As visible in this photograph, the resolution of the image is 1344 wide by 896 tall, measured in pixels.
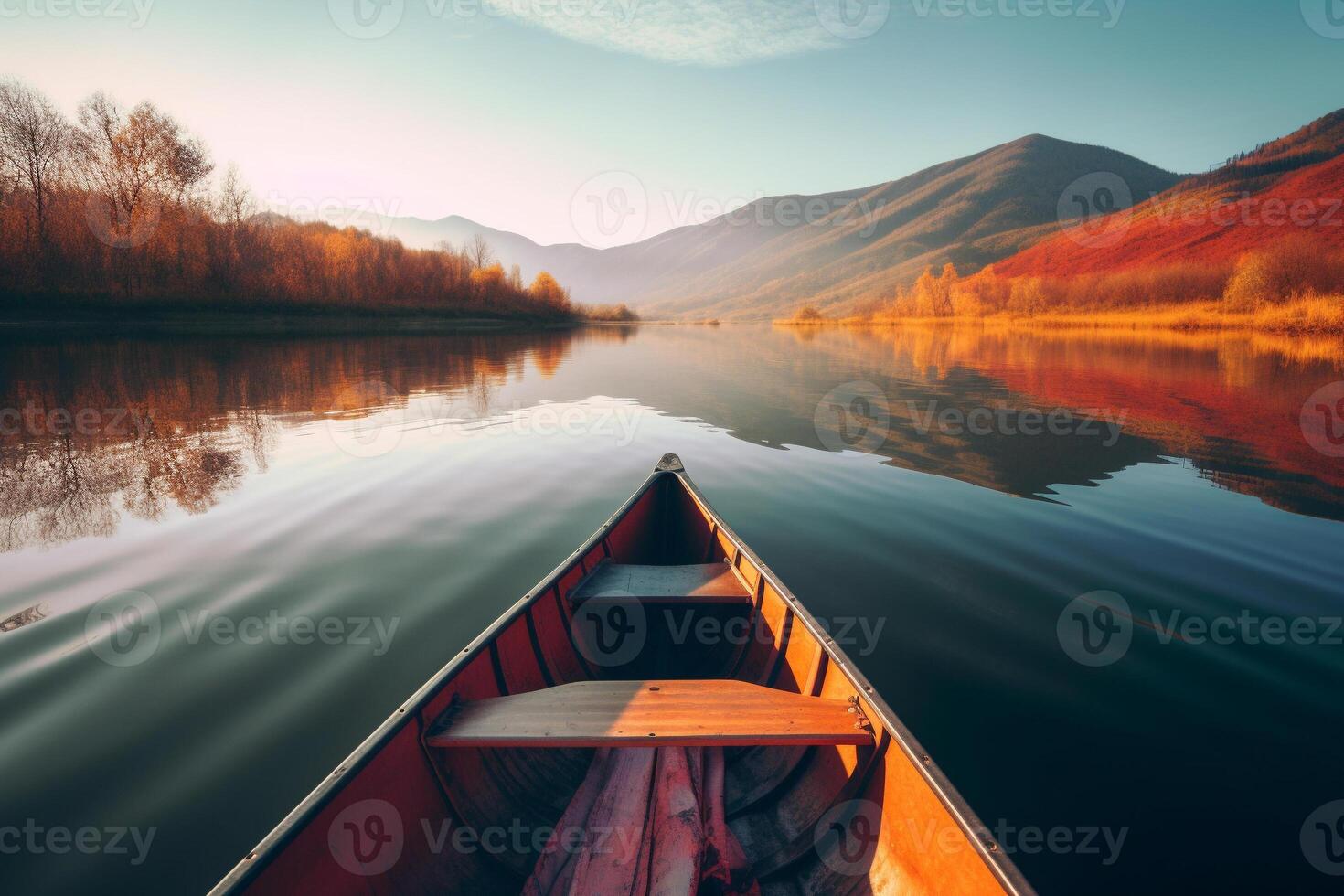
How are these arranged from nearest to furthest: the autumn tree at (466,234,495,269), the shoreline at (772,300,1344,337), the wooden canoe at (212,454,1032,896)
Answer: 1. the wooden canoe at (212,454,1032,896)
2. the shoreline at (772,300,1344,337)
3. the autumn tree at (466,234,495,269)

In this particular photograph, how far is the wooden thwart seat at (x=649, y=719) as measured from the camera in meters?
3.14

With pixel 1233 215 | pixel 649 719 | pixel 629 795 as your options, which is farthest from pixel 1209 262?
pixel 629 795

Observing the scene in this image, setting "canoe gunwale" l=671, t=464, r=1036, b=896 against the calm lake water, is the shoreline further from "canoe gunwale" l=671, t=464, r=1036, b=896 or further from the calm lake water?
"canoe gunwale" l=671, t=464, r=1036, b=896

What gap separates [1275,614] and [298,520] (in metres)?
13.0

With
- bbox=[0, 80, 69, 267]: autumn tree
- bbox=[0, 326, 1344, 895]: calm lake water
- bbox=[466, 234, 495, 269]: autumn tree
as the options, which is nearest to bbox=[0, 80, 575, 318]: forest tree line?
bbox=[0, 80, 69, 267]: autumn tree

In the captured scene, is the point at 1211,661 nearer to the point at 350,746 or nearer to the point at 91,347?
the point at 350,746

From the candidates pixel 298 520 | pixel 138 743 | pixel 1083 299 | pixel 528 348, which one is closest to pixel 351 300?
pixel 528 348

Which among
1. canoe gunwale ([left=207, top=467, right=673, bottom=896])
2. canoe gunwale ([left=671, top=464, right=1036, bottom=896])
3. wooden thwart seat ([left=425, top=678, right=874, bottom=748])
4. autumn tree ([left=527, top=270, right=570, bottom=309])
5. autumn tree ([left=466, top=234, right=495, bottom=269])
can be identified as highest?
autumn tree ([left=466, top=234, right=495, bottom=269])

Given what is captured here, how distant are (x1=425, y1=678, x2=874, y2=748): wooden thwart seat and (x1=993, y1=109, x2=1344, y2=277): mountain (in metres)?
97.5

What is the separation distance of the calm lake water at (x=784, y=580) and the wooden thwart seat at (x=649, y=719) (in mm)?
1513

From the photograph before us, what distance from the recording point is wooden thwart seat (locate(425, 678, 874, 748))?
3.14 metres

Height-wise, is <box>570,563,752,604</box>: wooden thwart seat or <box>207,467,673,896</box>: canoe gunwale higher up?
<box>207,467,673,896</box>: canoe gunwale

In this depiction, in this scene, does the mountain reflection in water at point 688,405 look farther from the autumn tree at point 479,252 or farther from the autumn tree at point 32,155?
the autumn tree at point 479,252

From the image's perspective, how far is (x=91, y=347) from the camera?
35250 mm
